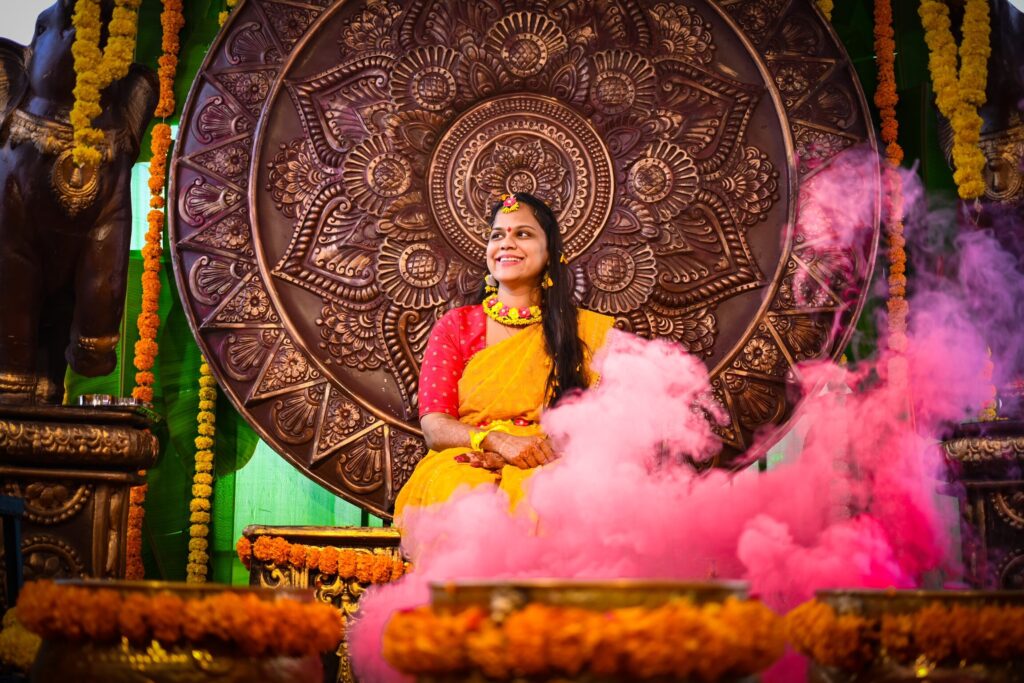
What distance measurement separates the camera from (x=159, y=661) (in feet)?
6.56

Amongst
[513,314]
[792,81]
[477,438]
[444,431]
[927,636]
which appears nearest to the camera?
[927,636]

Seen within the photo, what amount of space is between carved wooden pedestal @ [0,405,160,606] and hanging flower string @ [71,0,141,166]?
1.12m

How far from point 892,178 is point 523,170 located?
1.55m

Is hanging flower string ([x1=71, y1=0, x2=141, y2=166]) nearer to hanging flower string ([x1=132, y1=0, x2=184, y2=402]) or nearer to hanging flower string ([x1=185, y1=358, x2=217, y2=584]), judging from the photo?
hanging flower string ([x1=132, y1=0, x2=184, y2=402])

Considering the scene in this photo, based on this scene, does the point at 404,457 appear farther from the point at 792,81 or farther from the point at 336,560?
the point at 792,81

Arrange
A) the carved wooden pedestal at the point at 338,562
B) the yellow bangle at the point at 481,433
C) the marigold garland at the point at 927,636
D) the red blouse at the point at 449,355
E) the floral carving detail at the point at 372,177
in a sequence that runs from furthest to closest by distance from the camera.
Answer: the floral carving detail at the point at 372,177, the red blouse at the point at 449,355, the carved wooden pedestal at the point at 338,562, the yellow bangle at the point at 481,433, the marigold garland at the point at 927,636

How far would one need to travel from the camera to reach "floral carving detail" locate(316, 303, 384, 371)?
434 centimetres

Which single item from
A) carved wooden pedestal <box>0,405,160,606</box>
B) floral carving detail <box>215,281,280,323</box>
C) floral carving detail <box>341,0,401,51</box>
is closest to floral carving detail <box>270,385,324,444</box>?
floral carving detail <box>215,281,280,323</box>

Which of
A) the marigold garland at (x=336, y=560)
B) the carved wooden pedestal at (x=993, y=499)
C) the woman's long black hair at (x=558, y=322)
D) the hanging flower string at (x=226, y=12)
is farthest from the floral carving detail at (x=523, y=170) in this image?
the carved wooden pedestal at (x=993, y=499)

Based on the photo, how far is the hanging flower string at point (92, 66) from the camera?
405 cm

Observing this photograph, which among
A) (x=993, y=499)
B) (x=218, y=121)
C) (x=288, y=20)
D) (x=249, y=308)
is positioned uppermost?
(x=288, y=20)

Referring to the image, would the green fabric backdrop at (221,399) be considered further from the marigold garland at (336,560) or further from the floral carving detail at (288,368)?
the marigold garland at (336,560)

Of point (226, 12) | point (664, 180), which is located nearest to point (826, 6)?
point (664, 180)

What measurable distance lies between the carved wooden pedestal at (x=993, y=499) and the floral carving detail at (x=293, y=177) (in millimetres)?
2720
